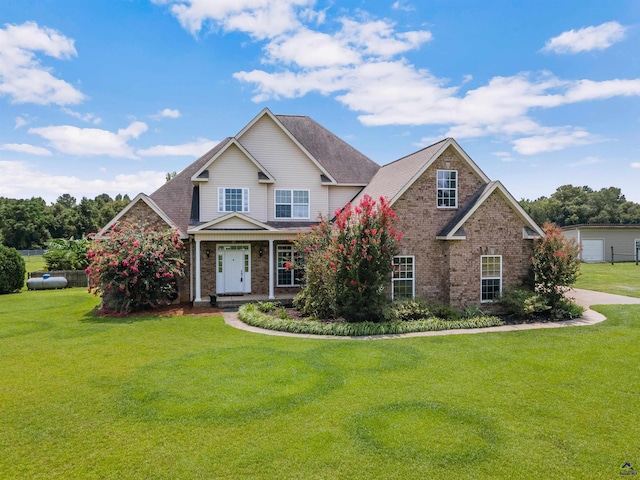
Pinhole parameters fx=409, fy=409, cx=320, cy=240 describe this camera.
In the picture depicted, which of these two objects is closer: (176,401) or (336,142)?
(176,401)

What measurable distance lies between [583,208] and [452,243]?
74149mm

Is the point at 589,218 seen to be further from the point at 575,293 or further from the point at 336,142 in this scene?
the point at 336,142

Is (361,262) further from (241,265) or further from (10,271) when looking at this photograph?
(10,271)

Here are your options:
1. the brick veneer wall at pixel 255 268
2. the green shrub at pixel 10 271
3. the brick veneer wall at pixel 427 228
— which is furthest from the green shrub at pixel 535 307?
the green shrub at pixel 10 271

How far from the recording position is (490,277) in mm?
16297

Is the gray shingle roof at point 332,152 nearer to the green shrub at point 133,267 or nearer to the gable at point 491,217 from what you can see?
the gable at point 491,217

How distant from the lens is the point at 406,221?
16312 mm

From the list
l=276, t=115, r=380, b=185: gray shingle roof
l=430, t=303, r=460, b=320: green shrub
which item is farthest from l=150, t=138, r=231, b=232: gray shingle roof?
l=430, t=303, r=460, b=320: green shrub

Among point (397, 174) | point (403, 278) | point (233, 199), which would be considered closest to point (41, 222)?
point (233, 199)

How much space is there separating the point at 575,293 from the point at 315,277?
1463 centimetres

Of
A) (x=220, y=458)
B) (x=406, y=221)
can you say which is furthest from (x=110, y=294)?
(x=220, y=458)

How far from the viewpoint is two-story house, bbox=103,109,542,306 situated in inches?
637

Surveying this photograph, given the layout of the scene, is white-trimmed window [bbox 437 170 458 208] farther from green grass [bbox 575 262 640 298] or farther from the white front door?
green grass [bbox 575 262 640 298]

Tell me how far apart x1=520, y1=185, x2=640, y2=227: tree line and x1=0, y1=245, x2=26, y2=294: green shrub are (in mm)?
74037
